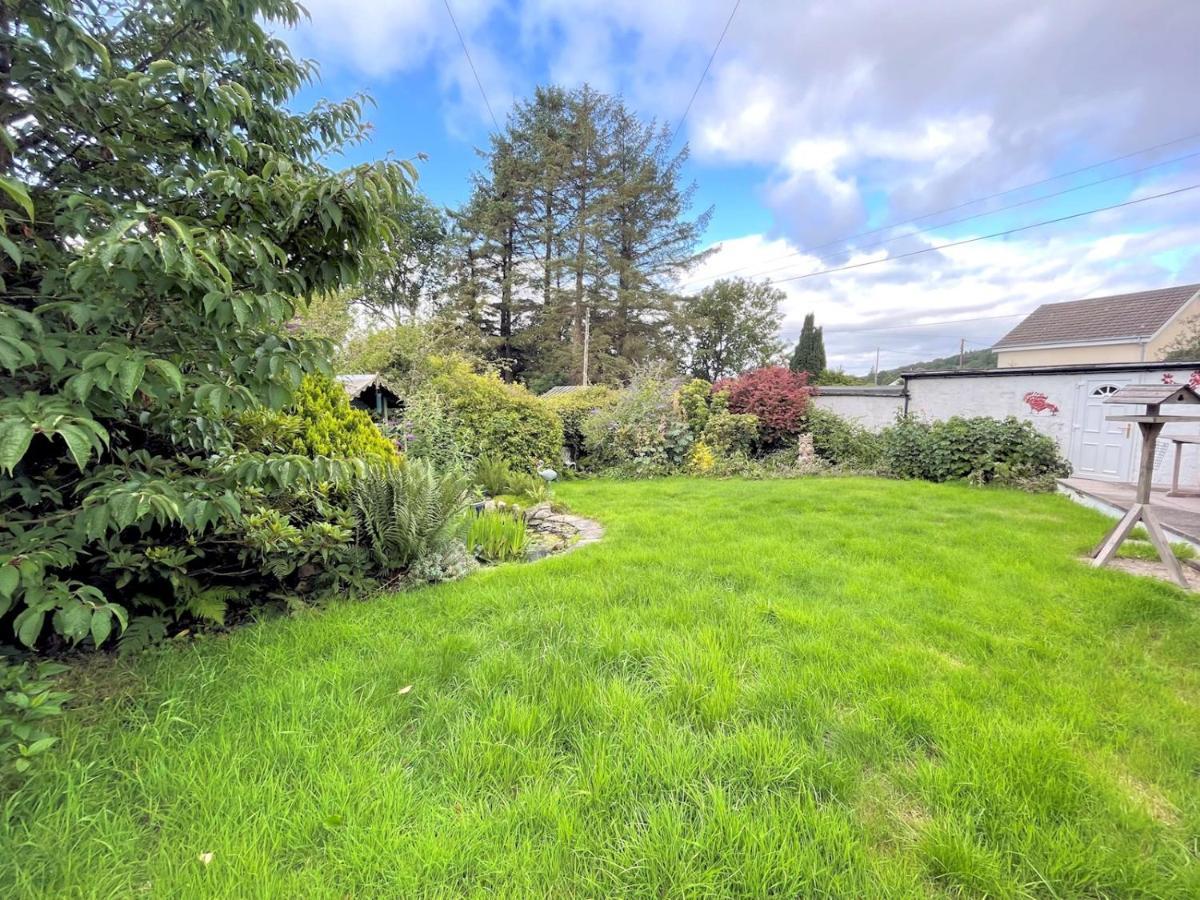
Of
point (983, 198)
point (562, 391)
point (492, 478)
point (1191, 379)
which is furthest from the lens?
point (562, 391)

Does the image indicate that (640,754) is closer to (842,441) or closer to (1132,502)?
(1132,502)

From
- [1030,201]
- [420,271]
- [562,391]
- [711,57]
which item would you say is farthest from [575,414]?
[420,271]

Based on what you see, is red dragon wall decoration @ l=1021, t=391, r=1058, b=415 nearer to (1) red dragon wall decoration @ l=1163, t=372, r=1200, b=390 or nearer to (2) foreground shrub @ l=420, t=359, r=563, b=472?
(1) red dragon wall decoration @ l=1163, t=372, r=1200, b=390

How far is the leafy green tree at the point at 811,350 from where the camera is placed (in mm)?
24141

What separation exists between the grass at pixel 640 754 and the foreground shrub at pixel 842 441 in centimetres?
711

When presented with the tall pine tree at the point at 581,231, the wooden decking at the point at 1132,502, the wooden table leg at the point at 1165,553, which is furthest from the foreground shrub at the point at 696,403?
the tall pine tree at the point at 581,231

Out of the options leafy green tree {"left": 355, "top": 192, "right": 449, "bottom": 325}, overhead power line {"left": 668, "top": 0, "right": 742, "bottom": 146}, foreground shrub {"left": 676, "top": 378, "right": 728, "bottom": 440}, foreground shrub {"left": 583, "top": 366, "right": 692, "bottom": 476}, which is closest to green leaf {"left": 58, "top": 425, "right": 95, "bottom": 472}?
overhead power line {"left": 668, "top": 0, "right": 742, "bottom": 146}

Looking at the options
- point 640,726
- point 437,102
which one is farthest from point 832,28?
point 640,726

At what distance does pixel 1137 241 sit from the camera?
13828mm

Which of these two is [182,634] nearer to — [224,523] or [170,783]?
[224,523]

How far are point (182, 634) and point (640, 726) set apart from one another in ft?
7.73

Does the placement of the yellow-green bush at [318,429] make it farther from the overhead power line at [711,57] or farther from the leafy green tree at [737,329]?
the leafy green tree at [737,329]

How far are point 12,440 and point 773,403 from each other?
1086 centimetres

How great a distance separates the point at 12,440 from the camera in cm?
98
